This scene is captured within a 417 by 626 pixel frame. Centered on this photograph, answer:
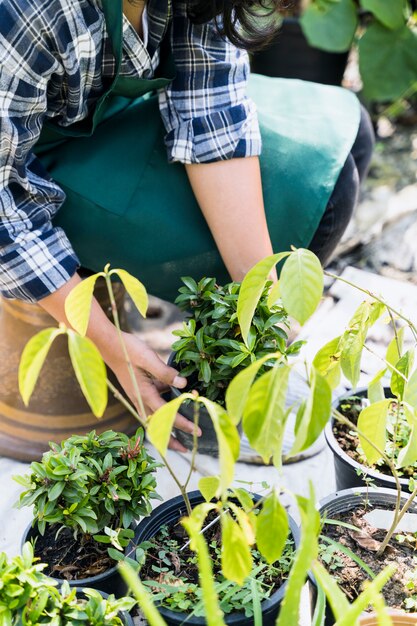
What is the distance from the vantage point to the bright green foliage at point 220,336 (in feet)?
3.82

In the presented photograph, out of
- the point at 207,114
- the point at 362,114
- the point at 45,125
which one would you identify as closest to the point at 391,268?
the point at 362,114

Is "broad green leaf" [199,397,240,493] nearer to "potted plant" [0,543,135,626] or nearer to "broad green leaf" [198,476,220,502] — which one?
"broad green leaf" [198,476,220,502]

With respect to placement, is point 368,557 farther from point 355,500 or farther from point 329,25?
point 329,25

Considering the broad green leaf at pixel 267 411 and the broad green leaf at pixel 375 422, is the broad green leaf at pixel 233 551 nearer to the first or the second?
the broad green leaf at pixel 267 411

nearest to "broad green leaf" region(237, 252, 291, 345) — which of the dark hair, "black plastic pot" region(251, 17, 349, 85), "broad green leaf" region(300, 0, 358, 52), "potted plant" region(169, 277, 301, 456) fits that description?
"potted plant" region(169, 277, 301, 456)

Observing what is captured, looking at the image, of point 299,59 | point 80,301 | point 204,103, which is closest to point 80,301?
point 80,301

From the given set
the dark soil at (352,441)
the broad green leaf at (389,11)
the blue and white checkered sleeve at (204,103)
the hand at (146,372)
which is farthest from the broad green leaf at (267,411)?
the broad green leaf at (389,11)

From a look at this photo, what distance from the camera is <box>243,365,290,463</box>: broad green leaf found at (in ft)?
2.38

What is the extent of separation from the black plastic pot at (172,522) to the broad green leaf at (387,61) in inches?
74.7

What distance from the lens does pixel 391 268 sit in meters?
2.22

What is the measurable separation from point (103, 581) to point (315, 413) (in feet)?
1.64

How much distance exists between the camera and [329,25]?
2.63 m

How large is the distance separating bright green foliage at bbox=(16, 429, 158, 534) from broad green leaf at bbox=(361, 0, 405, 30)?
6.11 ft

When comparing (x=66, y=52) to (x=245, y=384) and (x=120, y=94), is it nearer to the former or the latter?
(x=120, y=94)
